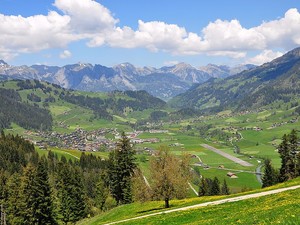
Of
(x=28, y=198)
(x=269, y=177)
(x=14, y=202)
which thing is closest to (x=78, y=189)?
(x=14, y=202)

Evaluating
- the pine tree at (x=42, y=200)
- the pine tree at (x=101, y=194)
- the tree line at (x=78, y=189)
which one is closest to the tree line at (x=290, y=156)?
the tree line at (x=78, y=189)

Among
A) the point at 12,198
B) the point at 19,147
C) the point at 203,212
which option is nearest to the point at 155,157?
the point at 203,212

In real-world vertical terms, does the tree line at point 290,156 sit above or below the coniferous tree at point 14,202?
above

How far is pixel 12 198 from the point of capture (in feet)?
321

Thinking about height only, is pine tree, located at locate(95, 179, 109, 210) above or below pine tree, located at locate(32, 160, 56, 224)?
below

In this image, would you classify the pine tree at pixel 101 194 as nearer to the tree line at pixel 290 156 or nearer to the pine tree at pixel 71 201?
the pine tree at pixel 71 201

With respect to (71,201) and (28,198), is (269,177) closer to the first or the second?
(71,201)

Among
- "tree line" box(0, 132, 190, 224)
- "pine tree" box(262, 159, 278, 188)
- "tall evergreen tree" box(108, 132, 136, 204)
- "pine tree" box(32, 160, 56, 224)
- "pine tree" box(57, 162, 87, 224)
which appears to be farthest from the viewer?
"pine tree" box(262, 159, 278, 188)

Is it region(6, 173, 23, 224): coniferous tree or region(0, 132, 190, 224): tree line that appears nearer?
region(0, 132, 190, 224): tree line

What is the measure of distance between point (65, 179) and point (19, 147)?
4066 inches

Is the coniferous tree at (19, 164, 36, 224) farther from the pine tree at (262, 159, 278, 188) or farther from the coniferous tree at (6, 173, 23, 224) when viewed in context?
the pine tree at (262, 159, 278, 188)

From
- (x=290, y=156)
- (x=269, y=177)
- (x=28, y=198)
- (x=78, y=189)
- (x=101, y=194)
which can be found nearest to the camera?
(x=28, y=198)

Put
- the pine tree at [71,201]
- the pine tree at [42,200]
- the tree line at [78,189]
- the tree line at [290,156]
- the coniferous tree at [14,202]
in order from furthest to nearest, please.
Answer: the tree line at [290,156]
the pine tree at [71,201]
the coniferous tree at [14,202]
the pine tree at [42,200]
the tree line at [78,189]

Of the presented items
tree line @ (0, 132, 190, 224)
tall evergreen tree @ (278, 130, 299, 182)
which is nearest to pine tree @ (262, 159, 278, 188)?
tall evergreen tree @ (278, 130, 299, 182)
